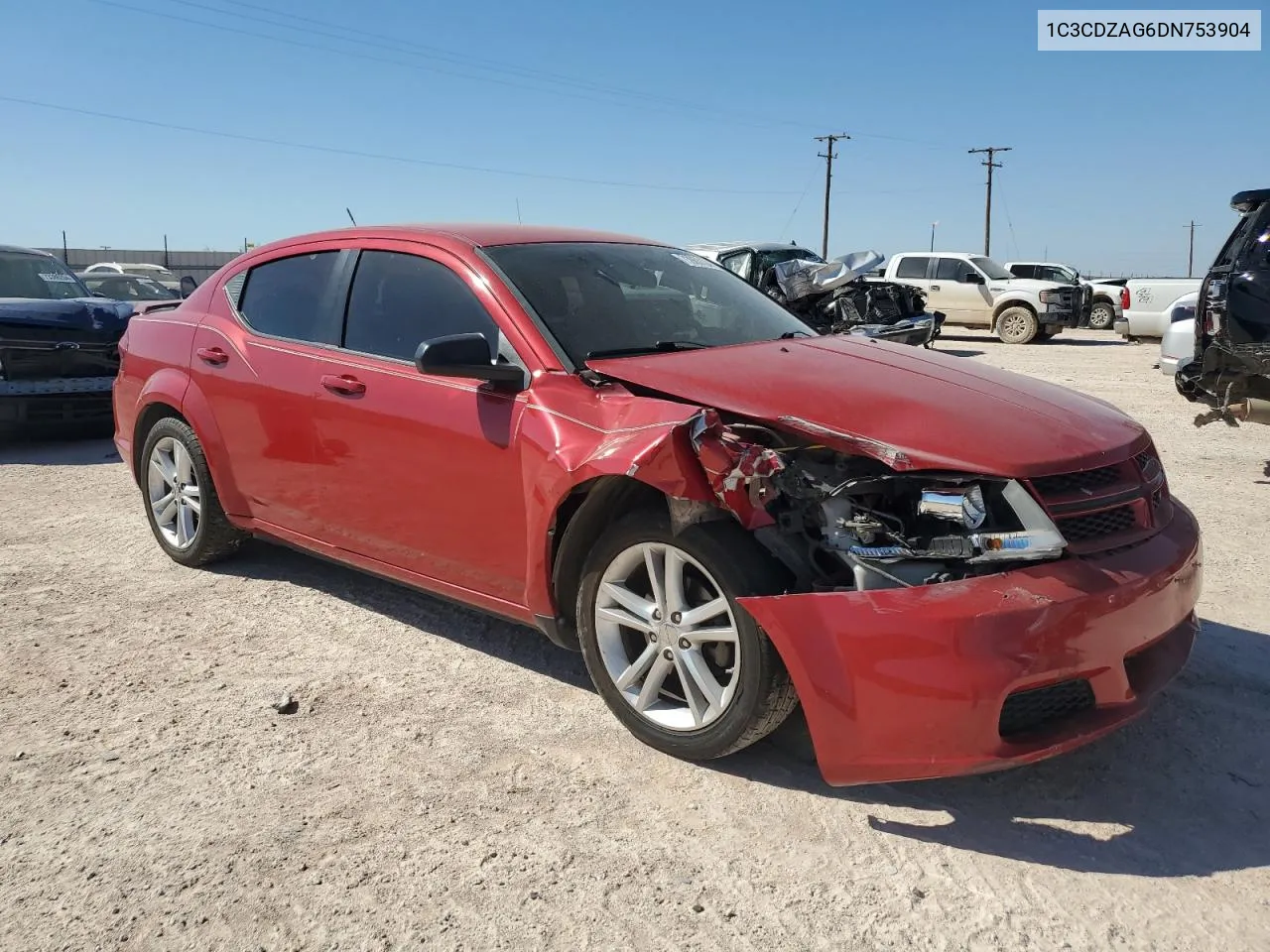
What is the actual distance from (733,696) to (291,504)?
88.6 inches

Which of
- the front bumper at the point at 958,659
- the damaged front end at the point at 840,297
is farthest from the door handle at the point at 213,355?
the damaged front end at the point at 840,297

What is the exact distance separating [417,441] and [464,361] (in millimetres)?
476

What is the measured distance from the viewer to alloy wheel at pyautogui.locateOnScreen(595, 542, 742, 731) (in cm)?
290

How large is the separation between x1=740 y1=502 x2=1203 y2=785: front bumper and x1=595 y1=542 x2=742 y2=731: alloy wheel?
0.86ft

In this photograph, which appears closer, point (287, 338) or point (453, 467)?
point (453, 467)

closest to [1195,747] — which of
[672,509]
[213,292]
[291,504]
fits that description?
[672,509]

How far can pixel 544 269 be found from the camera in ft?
12.2

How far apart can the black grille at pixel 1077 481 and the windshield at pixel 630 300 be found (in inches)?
53.9

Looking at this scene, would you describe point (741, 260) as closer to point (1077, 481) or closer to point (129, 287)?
point (129, 287)

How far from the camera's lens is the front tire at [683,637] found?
9.04ft

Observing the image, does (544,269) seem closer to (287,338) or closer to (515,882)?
(287,338)

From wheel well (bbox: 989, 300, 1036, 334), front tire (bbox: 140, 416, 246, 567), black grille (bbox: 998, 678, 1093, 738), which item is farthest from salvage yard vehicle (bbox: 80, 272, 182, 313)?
wheel well (bbox: 989, 300, 1036, 334)

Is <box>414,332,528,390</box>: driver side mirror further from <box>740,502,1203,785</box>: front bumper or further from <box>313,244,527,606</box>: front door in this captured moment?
<box>740,502,1203,785</box>: front bumper

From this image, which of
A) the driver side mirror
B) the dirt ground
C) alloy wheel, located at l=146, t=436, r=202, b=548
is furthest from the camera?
alloy wheel, located at l=146, t=436, r=202, b=548
